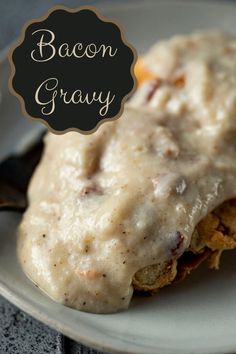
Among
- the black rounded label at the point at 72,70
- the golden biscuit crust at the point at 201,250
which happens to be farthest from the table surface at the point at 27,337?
the black rounded label at the point at 72,70

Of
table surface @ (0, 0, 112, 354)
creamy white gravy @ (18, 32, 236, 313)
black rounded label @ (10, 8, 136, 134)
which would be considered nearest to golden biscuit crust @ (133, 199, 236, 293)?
creamy white gravy @ (18, 32, 236, 313)

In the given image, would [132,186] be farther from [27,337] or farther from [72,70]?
[27,337]

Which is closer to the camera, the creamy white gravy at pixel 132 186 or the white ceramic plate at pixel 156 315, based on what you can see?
Result: the white ceramic plate at pixel 156 315

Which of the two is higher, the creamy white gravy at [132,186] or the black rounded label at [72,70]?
the black rounded label at [72,70]

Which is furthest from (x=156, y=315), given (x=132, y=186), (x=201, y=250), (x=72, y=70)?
(x=72, y=70)

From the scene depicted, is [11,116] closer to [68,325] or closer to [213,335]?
[68,325]

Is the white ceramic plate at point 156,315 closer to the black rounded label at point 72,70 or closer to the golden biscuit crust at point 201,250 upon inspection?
the golden biscuit crust at point 201,250
